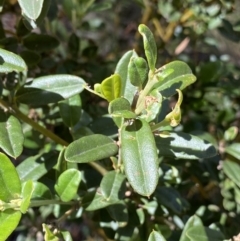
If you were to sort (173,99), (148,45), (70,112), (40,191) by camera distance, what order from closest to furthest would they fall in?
(148,45)
(40,191)
(70,112)
(173,99)

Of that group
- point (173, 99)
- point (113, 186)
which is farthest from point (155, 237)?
point (173, 99)

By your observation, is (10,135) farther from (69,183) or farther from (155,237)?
(155,237)

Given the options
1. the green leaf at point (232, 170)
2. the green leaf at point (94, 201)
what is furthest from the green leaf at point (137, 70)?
the green leaf at point (232, 170)

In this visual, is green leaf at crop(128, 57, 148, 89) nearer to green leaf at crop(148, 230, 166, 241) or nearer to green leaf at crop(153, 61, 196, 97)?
green leaf at crop(153, 61, 196, 97)

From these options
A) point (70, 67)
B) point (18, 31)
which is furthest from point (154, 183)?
point (70, 67)

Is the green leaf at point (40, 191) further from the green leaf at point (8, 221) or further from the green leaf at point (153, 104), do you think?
the green leaf at point (153, 104)

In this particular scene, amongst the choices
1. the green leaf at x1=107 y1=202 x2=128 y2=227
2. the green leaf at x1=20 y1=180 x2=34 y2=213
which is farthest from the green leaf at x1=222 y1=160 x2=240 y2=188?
the green leaf at x1=20 y1=180 x2=34 y2=213
